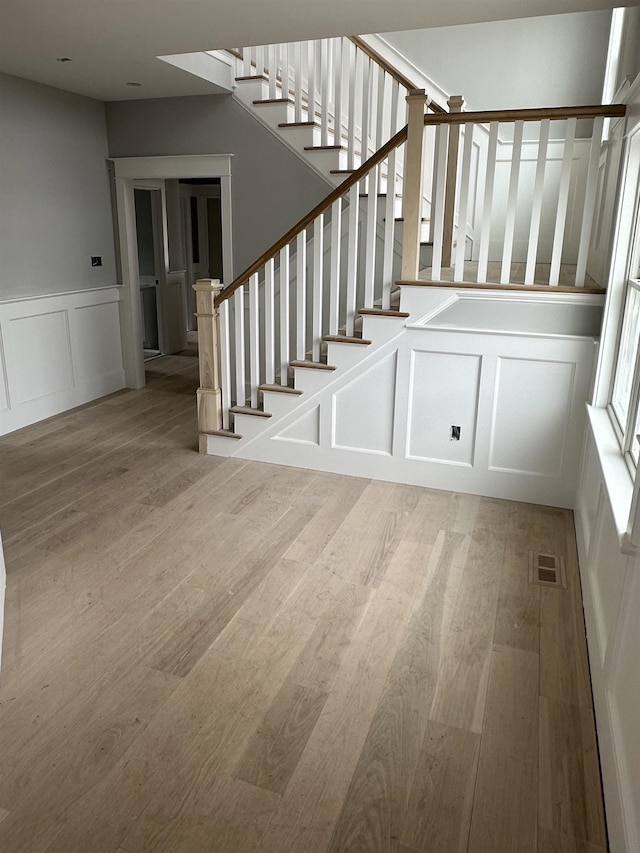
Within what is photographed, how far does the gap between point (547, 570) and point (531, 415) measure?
1.03 meters

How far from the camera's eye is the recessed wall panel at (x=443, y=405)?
3.95m

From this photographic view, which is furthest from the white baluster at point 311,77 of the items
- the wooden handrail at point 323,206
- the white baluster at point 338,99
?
the wooden handrail at point 323,206

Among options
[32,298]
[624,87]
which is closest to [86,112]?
[32,298]

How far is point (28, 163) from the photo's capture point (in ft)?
16.8

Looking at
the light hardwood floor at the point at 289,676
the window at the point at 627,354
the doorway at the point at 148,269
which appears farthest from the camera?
the doorway at the point at 148,269

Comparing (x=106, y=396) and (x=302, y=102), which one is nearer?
(x=302, y=102)

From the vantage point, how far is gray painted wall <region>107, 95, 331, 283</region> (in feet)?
17.5

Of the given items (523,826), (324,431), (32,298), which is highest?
(32,298)

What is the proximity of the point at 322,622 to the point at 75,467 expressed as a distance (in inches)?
96.8

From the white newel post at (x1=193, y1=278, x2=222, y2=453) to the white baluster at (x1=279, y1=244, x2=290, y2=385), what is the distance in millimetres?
488

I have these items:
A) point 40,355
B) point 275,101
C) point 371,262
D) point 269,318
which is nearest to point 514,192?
point 371,262

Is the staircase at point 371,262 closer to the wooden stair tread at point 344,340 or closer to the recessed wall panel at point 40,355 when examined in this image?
the wooden stair tread at point 344,340

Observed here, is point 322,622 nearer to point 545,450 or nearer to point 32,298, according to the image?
point 545,450

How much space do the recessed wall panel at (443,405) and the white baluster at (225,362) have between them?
4.42 ft
